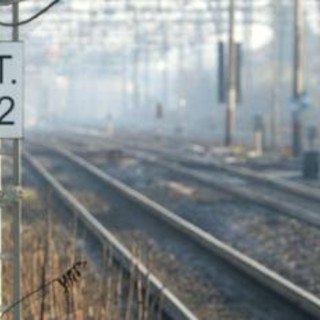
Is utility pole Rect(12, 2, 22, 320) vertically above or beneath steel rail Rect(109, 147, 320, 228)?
above

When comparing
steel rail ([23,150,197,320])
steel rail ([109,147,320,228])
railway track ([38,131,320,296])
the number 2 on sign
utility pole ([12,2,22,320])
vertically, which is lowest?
railway track ([38,131,320,296])

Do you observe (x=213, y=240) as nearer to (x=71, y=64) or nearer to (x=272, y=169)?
(x=272, y=169)

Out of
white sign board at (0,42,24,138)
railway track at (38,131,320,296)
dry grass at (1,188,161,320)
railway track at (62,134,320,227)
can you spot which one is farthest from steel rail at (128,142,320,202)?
white sign board at (0,42,24,138)

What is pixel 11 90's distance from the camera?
4941 mm

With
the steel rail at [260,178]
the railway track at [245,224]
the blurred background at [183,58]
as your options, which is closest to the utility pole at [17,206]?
the railway track at [245,224]

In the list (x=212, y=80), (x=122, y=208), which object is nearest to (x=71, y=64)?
(x=212, y=80)

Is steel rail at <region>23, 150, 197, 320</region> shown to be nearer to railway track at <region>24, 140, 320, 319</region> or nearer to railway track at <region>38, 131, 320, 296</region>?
railway track at <region>24, 140, 320, 319</region>

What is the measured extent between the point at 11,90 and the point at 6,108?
0.10m

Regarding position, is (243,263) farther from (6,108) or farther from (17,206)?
(6,108)

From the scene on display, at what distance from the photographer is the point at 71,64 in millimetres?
97375

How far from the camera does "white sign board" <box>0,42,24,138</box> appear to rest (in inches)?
194

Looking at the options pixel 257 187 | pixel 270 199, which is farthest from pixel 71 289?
pixel 257 187

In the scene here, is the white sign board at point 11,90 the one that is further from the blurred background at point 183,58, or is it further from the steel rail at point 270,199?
the blurred background at point 183,58

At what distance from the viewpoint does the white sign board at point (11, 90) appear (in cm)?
492
